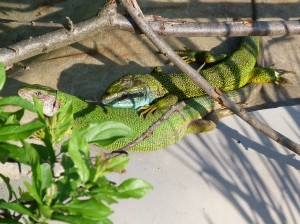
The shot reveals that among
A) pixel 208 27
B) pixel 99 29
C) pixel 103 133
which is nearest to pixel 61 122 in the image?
pixel 103 133

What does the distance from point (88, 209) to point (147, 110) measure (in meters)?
3.52

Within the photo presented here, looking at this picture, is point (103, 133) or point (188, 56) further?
point (188, 56)

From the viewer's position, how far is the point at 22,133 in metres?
1.73

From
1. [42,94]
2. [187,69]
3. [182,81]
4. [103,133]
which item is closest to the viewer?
[103,133]

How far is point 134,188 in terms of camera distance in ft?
5.69

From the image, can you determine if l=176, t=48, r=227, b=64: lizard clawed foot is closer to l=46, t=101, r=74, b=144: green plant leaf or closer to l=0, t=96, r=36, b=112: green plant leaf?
l=46, t=101, r=74, b=144: green plant leaf

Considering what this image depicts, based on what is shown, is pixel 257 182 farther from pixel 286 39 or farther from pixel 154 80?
pixel 286 39

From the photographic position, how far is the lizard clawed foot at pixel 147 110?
5.08m

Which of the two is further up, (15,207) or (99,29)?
(99,29)

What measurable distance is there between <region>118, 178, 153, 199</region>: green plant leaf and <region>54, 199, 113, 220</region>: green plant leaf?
92 mm

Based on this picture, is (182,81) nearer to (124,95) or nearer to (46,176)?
(124,95)

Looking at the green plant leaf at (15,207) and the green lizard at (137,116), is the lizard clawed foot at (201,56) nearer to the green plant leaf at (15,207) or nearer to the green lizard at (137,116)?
the green lizard at (137,116)

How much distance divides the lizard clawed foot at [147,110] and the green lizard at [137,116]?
5 cm

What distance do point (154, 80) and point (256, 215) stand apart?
1774 mm
